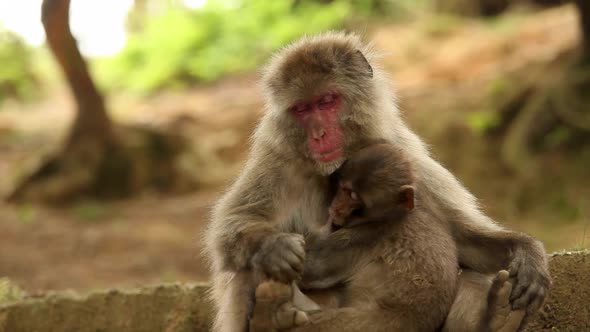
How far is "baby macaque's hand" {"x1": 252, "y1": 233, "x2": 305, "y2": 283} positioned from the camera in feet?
11.8

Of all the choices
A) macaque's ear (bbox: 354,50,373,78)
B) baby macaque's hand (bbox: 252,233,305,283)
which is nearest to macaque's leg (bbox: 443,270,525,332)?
baby macaque's hand (bbox: 252,233,305,283)

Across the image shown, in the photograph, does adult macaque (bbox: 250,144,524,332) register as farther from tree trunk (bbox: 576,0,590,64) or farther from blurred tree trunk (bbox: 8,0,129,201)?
blurred tree trunk (bbox: 8,0,129,201)

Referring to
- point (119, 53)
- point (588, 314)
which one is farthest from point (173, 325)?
point (119, 53)

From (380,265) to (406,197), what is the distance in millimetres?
340

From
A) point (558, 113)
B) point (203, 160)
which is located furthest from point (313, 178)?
point (203, 160)

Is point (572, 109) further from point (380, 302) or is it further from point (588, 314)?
point (380, 302)

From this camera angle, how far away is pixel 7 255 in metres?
10.3

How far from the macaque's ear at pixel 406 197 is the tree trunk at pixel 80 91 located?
16.9ft

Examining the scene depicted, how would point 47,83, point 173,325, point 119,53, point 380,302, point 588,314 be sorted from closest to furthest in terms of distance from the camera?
point 380,302, point 588,314, point 173,325, point 119,53, point 47,83

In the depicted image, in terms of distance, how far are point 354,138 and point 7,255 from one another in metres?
7.36

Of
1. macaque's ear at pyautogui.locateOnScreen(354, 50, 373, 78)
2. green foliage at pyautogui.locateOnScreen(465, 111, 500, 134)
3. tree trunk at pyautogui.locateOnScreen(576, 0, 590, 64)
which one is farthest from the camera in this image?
green foliage at pyautogui.locateOnScreen(465, 111, 500, 134)

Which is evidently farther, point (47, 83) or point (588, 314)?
point (47, 83)

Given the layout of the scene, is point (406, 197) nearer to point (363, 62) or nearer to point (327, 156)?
point (327, 156)

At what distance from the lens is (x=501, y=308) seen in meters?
3.73
